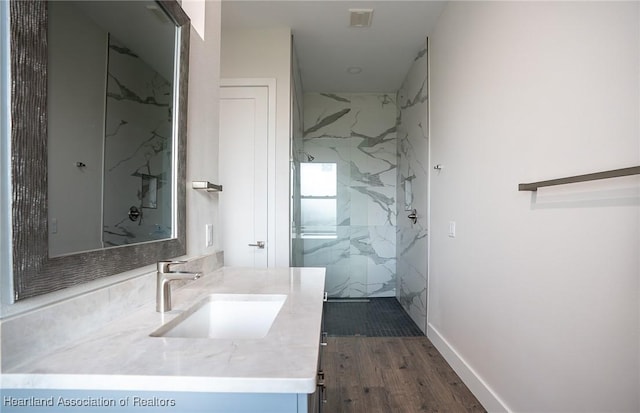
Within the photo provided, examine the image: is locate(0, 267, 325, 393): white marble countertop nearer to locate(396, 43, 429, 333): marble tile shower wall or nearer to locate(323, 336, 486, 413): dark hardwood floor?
locate(323, 336, 486, 413): dark hardwood floor

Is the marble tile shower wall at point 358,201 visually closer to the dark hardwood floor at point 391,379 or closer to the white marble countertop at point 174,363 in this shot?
the dark hardwood floor at point 391,379

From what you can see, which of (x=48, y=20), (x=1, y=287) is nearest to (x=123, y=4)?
(x=48, y=20)

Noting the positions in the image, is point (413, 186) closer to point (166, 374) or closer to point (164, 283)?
point (164, 283)

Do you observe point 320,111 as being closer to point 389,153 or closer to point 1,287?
point 389,153

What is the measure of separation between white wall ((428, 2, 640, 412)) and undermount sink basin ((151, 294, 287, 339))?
106 cm

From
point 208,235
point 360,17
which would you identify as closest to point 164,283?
point 208,235

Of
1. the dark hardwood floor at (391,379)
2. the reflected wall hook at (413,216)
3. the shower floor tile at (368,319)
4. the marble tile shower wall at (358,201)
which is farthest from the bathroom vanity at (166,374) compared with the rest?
the marble tile shower wall at (358,201)

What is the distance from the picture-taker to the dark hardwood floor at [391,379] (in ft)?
6.26

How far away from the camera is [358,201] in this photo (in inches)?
174

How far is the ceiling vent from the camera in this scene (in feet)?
8.29

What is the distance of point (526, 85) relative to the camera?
58.7 inches

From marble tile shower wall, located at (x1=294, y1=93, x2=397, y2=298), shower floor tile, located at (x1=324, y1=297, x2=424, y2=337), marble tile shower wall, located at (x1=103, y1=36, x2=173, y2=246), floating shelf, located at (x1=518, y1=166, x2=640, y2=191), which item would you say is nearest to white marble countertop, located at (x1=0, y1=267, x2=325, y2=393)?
marble tile shower wall, located at (x1=103, y1=36, x2=173, y2=246)

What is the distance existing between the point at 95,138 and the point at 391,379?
2.19 m

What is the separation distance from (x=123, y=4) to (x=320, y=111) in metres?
3.61
